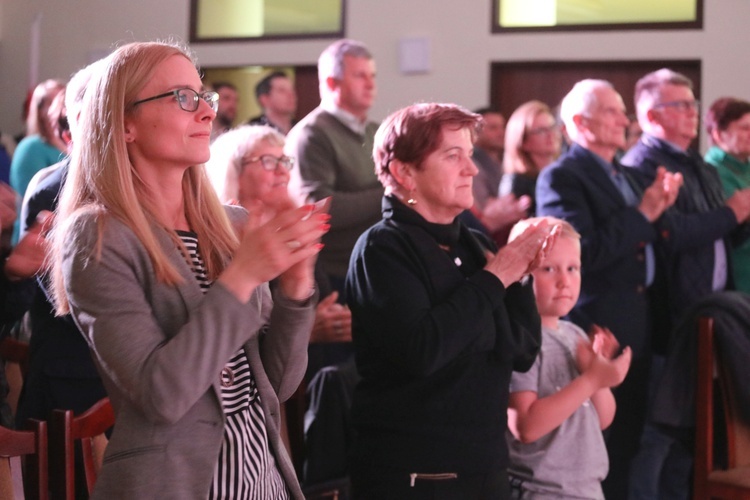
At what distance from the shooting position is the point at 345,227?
3.44 metres

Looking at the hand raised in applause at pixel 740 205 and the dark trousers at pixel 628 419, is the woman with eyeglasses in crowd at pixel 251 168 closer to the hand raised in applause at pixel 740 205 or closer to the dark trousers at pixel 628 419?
the dark trousers at pixel 628 419

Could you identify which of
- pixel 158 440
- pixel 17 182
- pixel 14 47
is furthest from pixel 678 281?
pixel 14 47

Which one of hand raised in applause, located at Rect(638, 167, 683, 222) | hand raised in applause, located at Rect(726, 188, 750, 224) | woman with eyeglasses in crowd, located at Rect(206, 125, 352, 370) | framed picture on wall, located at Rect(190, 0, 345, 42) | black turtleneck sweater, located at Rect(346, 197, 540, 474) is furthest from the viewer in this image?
framed picture on wall, located at Rect(190, 0, 345, 42)

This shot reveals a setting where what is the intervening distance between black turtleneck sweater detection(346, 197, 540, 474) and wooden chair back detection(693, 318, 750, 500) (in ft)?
3.22

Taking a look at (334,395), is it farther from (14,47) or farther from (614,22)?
(14,47)

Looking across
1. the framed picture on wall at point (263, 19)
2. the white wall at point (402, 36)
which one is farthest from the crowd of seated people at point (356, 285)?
the framed picture on wall at point (263, 19)

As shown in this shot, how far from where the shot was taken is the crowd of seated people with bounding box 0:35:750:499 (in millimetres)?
1490

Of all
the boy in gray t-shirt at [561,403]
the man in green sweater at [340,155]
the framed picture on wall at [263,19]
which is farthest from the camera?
the framed picture on wall at [263,19]

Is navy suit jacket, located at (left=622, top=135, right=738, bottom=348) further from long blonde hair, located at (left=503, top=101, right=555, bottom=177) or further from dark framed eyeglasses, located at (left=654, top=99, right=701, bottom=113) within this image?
long blonde hair, located at (left=503, top=101, right=555, bottom=177)

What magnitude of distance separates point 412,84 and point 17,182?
3.39 m

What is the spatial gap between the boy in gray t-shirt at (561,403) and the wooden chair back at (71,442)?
104 cm

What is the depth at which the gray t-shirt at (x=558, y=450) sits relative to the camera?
2.46 metres

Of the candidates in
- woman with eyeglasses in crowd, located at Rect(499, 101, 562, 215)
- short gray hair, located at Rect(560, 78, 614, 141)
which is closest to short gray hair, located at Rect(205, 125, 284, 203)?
short gray hair, located at Rect(560, 78, 614, 141)

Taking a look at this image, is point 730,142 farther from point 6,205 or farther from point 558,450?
point 6,205
